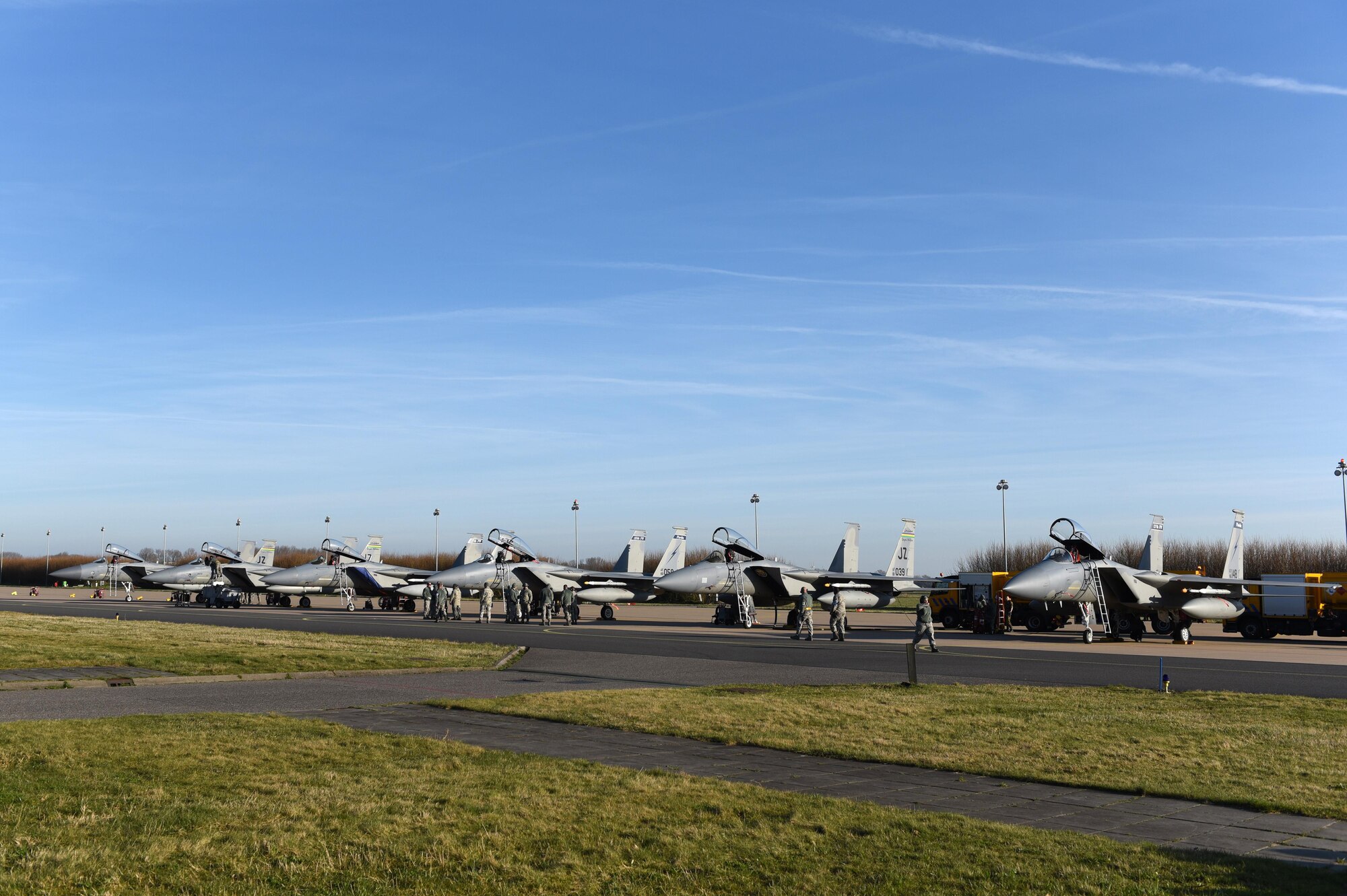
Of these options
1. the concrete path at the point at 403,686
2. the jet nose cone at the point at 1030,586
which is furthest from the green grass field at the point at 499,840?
the jet nose cone at the point at 1030,586

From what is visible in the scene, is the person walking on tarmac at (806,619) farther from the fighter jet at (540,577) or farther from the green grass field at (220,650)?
the fighter jet at (540,577)

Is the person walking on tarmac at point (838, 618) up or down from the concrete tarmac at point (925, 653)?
up

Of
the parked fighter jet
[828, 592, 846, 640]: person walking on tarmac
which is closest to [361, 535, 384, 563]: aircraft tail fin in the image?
the parked fighter jet

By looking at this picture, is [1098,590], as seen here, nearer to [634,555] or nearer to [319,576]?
[634,555]

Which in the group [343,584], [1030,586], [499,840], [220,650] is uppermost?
[1030,586]

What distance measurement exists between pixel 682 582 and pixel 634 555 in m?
11.6

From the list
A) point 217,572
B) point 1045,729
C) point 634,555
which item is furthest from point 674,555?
point 1045,729

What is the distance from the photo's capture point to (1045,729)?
11016 millimetres

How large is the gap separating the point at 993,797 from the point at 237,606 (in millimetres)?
53870

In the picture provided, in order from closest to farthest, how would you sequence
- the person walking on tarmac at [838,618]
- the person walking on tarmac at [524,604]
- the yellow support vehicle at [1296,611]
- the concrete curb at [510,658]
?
the concrete curb at [510,658]
the person walking on tarmac at [838,618]
the yellow support vehicle at [1296,611]
the person walking on tarmac at [524,604]

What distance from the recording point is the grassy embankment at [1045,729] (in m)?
8.34

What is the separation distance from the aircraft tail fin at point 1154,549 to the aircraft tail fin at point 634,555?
23859 mm

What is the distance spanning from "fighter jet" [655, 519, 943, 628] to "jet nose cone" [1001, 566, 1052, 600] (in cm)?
943

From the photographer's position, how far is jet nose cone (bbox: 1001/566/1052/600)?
98.6 feet
